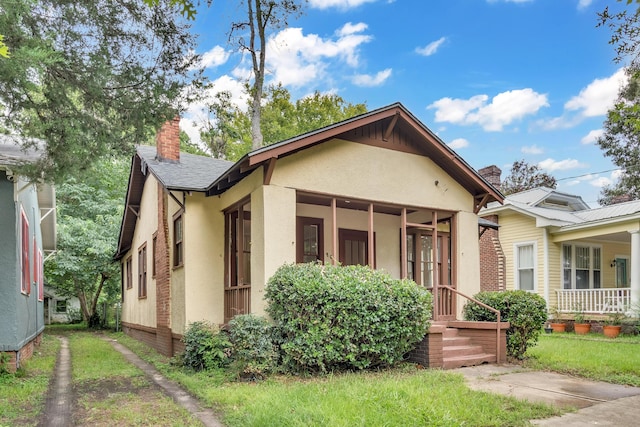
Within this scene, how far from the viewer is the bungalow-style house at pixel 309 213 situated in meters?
8.62

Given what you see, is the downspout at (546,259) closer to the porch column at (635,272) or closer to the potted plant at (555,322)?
the potted plant at (555,322)

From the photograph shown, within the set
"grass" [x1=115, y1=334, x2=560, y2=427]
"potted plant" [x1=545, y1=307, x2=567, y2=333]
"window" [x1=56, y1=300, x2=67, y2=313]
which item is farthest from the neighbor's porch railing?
"window" [x1=56, y1=300, x2=67, y2=313]

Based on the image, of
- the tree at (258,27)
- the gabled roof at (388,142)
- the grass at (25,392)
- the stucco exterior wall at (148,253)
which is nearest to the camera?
the grass at (25,392)

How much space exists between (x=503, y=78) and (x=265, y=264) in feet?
54.7

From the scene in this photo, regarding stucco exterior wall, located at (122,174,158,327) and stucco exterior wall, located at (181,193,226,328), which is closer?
stucco exterior wall, located at (181,193,226,328)

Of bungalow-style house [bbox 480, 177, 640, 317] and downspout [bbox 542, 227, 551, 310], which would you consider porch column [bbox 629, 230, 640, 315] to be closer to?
bungalow-style house [bbox 480, 177, 640, 317]

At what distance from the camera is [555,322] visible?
1636 cm

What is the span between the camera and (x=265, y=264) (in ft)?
27.1

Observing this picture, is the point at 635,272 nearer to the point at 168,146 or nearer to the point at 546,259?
the point at 546,259

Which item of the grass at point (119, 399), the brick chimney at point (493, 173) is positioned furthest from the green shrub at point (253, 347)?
the brick chimney at point (493, 173)

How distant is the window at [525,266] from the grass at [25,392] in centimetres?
1528

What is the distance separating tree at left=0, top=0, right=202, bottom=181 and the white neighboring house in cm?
2757

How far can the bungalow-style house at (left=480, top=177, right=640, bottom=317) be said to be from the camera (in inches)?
619

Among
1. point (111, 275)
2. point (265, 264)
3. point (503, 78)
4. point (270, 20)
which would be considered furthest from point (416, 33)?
point (111, 275)
